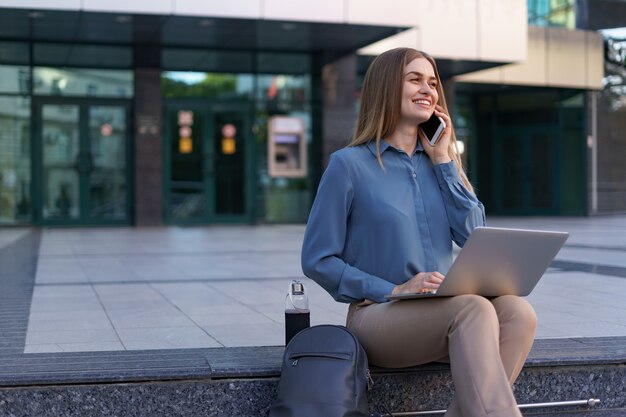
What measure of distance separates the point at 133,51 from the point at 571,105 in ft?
39.4

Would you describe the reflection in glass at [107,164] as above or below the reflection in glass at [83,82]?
below

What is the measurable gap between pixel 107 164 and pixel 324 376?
16850 millimetres

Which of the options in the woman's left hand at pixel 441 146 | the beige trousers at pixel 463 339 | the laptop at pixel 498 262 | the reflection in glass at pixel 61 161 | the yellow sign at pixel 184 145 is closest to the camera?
the beige trousers at pixel 463 339

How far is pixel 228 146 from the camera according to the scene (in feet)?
66.3

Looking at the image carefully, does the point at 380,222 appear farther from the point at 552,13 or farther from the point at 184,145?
the point at 552,13

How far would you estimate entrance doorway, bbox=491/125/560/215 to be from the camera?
968 inches

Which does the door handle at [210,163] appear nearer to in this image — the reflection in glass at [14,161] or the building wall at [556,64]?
the reflection in glass at [14,161]

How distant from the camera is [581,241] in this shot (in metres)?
13.6

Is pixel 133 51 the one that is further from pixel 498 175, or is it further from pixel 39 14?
pixel 498 175

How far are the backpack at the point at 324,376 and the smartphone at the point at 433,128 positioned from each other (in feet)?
3.09

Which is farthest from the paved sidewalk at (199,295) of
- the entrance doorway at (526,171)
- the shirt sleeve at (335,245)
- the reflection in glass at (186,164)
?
the entrance doorway at (526,171)

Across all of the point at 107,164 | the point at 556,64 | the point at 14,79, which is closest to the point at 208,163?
the point at 107,164

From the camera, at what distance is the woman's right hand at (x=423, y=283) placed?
3404 mm

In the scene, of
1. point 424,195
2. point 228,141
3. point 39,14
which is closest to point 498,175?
point 228,141
